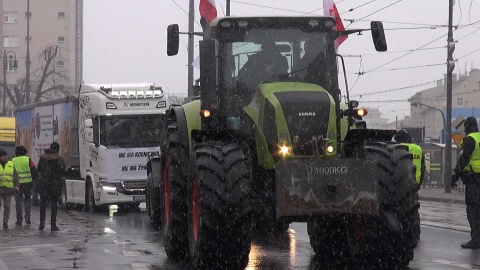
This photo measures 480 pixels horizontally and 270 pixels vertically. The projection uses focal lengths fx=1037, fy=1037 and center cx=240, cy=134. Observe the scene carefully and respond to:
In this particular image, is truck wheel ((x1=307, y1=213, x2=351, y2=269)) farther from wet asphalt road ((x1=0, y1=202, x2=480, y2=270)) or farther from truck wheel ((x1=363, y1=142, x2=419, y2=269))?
truck wheel ((x1=363, y1=142, x2=419, y2=269))

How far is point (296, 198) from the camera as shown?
1088 cm

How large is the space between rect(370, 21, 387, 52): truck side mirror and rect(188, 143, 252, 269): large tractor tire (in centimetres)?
234

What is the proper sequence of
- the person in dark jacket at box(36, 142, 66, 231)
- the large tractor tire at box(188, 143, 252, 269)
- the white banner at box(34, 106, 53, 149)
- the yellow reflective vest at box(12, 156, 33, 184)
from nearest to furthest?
the large tractor tire at box(188, 143, 252, 269) → the person in dark jacket at box(36, 142, 66, 231) → the yellow reflective vest at box(12, 156, 33, 184) → the white banner at box(34, 106, 53, 149)

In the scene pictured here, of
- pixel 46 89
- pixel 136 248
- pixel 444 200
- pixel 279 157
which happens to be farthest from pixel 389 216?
pixel 46 89

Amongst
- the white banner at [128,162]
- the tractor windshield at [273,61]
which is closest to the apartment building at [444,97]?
the white banner at [128,162]

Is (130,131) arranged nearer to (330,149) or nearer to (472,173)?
(472,173)

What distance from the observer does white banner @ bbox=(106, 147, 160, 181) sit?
25094 millimetres

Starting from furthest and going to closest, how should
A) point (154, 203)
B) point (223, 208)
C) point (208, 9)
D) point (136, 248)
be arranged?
point (208, 9), point (154, 203), point (136, 248), point (223, 208)

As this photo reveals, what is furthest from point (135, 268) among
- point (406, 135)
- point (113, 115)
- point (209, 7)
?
point (113, 115)

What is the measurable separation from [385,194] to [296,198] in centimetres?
100

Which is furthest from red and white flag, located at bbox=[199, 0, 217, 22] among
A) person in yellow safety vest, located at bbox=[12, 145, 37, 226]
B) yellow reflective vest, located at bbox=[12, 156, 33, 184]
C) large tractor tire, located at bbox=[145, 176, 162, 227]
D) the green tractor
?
the green tractor

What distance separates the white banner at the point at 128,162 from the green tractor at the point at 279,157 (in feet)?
38.8

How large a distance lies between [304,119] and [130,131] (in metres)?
14.6

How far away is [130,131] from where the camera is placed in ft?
84.2
